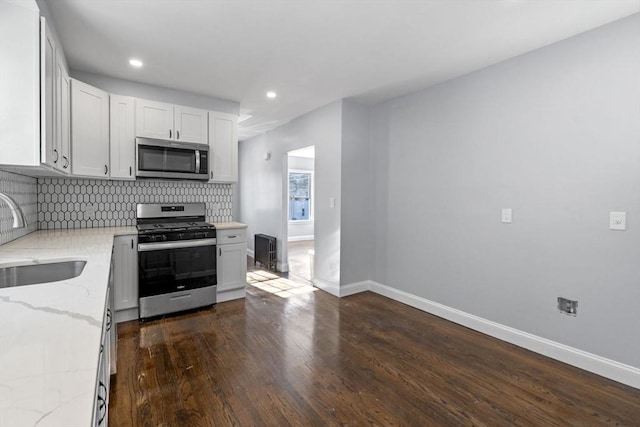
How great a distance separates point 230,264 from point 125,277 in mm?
1075

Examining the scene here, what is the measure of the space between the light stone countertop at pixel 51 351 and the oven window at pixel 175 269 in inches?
74.8

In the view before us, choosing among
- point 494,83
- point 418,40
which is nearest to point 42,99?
point 418,40

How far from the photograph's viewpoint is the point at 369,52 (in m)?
2.72

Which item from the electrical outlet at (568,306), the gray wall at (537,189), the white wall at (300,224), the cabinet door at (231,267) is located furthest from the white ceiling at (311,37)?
the white wall at (300,224)

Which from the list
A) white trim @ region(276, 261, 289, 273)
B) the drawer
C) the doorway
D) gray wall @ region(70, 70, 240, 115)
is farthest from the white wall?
the drawer

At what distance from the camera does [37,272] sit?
171 cm

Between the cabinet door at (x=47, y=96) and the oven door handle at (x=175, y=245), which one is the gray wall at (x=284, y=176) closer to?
the oven door handle at (x=175, y=245)

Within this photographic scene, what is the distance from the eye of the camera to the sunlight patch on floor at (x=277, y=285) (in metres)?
4.20

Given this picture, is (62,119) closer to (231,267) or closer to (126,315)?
(126,315)

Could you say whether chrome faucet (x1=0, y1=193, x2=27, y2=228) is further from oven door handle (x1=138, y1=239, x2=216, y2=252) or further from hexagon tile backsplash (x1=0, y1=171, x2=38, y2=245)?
oven door handle (x1=138, y1=239, x2=216, y2=252)

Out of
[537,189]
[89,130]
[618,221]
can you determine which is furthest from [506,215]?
[89,130]

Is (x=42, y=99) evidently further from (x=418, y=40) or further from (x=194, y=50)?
(x=418, y=40)

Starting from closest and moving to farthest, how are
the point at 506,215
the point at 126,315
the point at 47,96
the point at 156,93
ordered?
the point at 47,96, the point at 506,215, the point at 126,315, the point at 156,93

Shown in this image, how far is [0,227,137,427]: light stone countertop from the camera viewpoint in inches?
21.2
